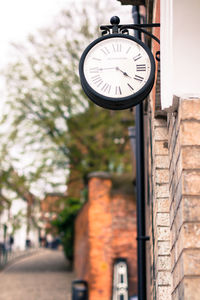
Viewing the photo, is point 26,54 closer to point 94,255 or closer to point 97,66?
point 94,255

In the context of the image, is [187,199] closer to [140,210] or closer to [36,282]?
[140,210]

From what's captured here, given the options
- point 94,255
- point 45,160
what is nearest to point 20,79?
point 45,160

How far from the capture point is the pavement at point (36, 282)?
A: 1616cm

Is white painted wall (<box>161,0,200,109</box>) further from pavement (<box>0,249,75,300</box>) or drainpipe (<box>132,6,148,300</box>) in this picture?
pavement (<box>0,249,75,300</box>)

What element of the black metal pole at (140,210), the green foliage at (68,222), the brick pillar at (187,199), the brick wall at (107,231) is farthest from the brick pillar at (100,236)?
the brick pillar at (187,199)

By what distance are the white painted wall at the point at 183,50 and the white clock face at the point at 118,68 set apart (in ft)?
1.37

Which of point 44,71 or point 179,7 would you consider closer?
point 179,7

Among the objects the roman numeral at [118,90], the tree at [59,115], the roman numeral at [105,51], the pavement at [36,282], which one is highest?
the tree at [59,115]

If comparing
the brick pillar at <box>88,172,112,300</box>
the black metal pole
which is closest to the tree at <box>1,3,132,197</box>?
the brick pillar at <box>88,172,112,300</box>

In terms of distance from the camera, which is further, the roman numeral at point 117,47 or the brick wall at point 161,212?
the brick wall at point 161,212

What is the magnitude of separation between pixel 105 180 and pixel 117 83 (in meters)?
10.8

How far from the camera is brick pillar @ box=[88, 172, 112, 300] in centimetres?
1373

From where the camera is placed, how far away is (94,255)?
14055 millimetres

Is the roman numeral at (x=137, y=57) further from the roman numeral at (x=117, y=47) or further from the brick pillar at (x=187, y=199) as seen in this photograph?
the brick pillar at (x=187, y=199)
